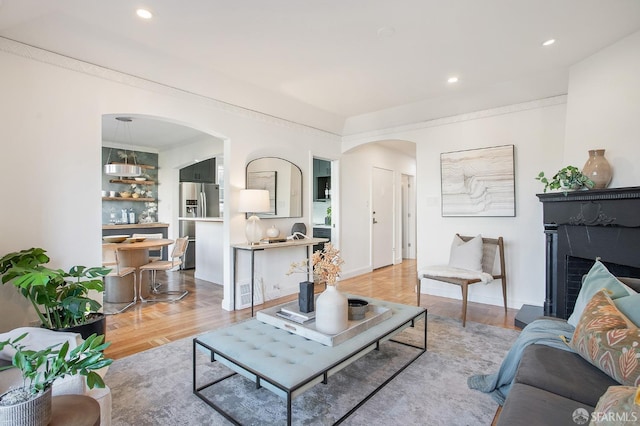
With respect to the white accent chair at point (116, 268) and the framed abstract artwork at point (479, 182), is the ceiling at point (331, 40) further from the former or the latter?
the white accent chair at point (116, 268)

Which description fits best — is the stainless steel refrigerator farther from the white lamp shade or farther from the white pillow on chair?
the white pillow on chair

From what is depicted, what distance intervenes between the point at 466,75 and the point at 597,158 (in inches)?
60.3

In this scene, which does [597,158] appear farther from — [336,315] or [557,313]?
[336,315]

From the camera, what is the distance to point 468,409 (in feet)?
6.36

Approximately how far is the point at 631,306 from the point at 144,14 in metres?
3.53

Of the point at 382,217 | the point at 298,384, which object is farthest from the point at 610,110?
the point at 382,217

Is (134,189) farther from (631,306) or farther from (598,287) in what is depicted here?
(631,306)

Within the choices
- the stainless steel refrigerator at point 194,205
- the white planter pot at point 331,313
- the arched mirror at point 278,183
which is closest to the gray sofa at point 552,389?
the white planter pot at point 331,313

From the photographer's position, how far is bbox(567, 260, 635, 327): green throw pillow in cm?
173

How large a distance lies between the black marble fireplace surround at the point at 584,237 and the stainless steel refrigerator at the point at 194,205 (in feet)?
18.2

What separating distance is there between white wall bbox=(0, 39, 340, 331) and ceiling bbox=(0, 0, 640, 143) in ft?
0.53

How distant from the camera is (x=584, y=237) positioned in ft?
9.21

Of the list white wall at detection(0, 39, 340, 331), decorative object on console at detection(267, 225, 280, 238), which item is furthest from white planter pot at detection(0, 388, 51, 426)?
decorative object on console at detection(267, 225, 280, 238)

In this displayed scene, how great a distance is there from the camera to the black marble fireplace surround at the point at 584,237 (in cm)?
239
